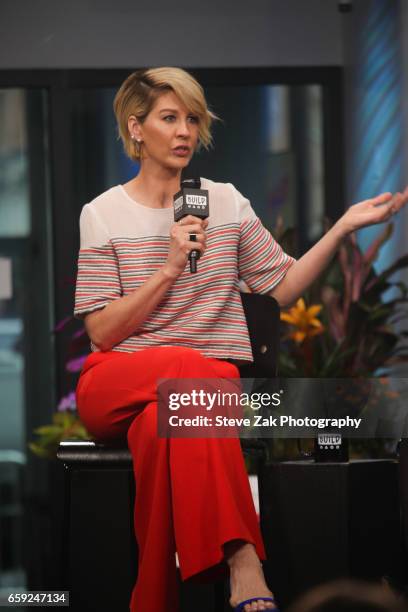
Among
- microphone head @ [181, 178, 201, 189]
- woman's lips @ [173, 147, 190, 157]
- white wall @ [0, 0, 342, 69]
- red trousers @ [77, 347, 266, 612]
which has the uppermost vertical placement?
white wall @ [0, 0, 342, 69]

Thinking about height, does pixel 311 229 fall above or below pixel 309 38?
below

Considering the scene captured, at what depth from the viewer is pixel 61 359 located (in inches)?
128

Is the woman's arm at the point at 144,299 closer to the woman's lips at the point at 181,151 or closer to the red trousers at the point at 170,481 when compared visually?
the red trousers at the point at 170,481

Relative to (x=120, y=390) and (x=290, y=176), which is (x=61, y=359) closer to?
(x=290, y=176)

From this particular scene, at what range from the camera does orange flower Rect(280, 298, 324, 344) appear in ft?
10.1

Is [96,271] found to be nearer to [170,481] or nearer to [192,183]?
[192,183]

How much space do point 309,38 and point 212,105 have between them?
563 millimetres

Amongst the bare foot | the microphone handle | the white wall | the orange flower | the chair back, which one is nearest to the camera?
the bare foot

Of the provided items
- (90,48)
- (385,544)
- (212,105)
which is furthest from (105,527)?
(90,48)

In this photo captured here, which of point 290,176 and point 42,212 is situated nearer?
point 290,176

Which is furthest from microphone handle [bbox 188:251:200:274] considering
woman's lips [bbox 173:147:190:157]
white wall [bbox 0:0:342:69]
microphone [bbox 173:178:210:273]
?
white wall [bbox 0:0:342:69]

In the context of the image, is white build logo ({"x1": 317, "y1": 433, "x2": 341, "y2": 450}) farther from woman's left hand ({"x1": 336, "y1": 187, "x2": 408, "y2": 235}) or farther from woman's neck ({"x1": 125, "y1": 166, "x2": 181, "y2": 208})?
woman's neck ({"x1": 125, "y1": 166, "x2": 181, "y2": 208})

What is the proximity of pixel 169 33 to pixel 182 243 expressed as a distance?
0.96 m

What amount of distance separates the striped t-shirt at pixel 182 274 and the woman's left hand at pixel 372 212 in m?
0.19
